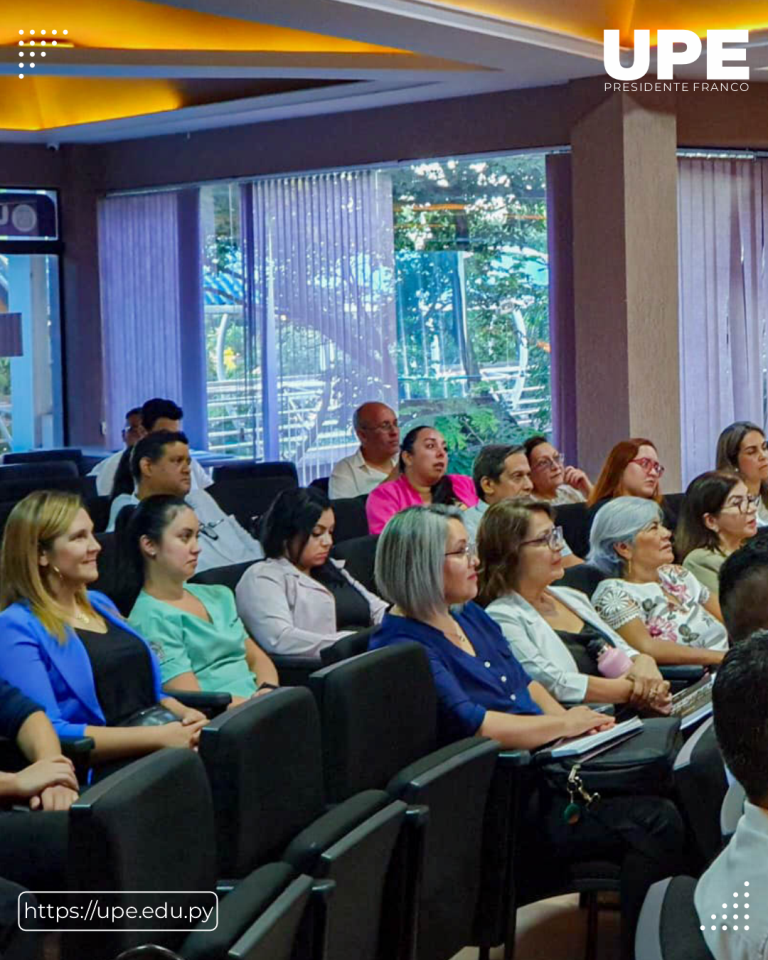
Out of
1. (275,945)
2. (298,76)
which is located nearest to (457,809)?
(275,945)

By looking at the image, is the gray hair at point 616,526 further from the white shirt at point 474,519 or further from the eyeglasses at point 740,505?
the white shirt at point 474,519

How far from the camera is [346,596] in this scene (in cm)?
530

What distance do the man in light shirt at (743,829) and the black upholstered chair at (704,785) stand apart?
1169 mm

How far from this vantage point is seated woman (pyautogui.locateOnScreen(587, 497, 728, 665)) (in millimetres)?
4938

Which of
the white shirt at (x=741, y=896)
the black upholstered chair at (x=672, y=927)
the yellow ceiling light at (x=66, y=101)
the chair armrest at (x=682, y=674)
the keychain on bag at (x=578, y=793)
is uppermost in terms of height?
the yellow ceiling light at (x=66, y=101)

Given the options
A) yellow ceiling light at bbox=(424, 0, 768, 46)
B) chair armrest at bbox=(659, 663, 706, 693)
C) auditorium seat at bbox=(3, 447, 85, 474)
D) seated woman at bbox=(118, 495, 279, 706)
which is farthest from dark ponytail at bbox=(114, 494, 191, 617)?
auditorium seat at bbox=(3, 447, 85, 474)

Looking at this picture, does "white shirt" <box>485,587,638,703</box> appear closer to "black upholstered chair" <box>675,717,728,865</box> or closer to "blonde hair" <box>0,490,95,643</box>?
"black upholstered chair" <box>675,717,728,865</box>

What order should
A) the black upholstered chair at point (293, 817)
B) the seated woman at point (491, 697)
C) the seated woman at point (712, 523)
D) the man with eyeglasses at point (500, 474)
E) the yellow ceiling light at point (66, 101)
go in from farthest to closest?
the yellow ceiling light at point (66, 101) < the man with eyeglasses at point (500, 474) < the seated woman at point (712, 523) < the seated woman at point (491, 697) < the black upholstered chair at point (293, 817)

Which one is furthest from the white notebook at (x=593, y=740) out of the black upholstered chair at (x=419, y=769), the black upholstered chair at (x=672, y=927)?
the black upholstered chair at (x=672, y=927)

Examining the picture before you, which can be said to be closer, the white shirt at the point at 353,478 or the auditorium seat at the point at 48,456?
the white shirt at the point at 353,478

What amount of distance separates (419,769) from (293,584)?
1.94 meters

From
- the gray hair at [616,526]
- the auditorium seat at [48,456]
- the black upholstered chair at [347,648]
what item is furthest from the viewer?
the auditorium seat at [48,456]

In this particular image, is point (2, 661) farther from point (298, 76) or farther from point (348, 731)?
point (298, 76)

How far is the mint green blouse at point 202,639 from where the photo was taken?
439 centimetres
